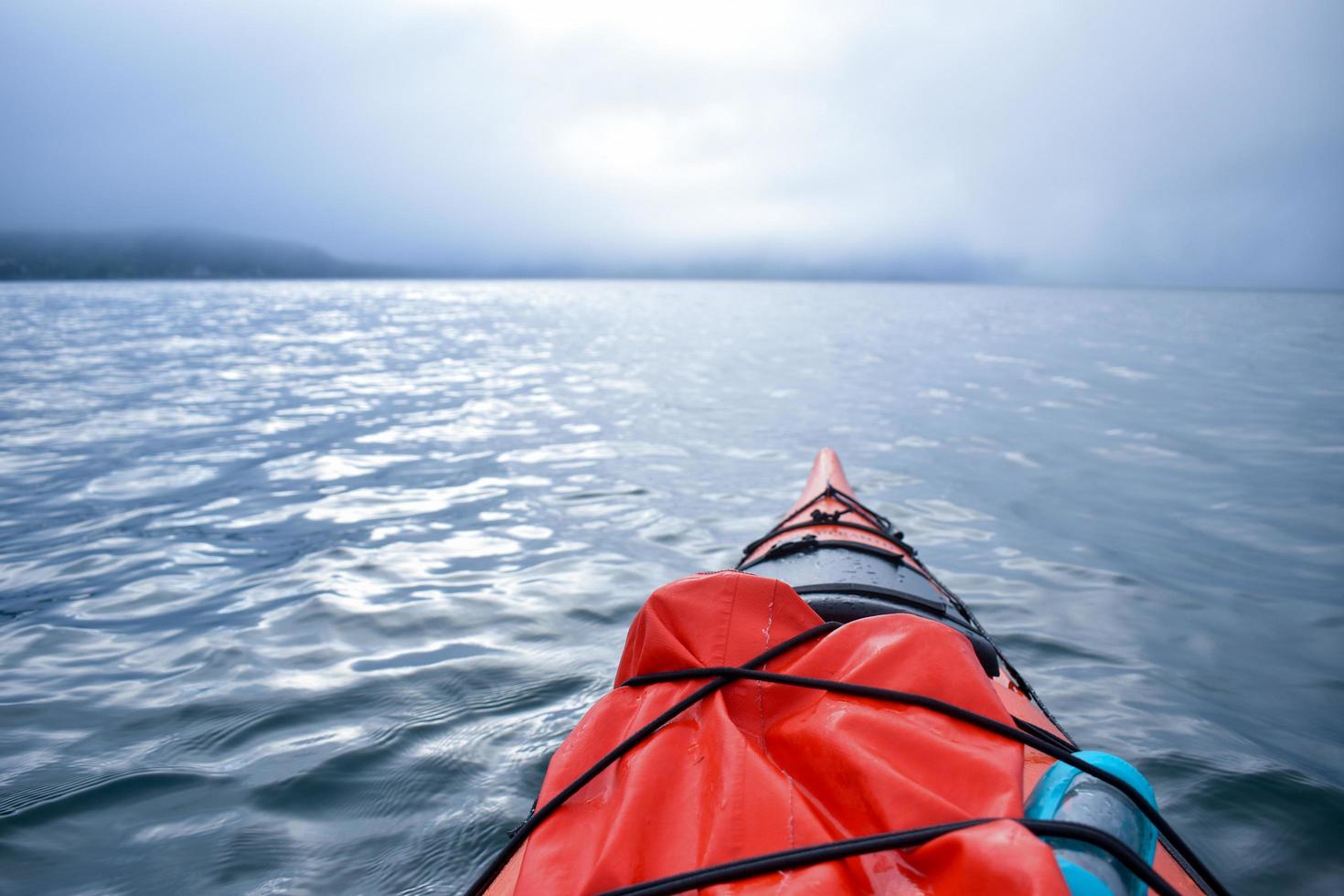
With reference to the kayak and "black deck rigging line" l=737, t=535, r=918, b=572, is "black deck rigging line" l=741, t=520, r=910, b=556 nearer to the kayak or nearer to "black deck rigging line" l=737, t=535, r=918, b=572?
"black deck rigging line" l=737, t=535, r=918, b=572

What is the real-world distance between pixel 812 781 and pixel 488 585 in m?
3.97

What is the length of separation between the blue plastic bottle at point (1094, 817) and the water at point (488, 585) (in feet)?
5.23

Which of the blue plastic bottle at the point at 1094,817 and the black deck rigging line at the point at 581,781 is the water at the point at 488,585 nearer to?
the black deck rigging line at the point at 581,781

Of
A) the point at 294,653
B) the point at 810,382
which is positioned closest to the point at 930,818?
the point at 294,653

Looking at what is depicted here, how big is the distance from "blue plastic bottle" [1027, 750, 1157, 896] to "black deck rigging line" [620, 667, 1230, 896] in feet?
0.07

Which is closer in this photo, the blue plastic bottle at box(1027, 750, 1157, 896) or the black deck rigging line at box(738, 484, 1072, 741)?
the blue plastic bottle at box(1027, 750, 1157, 896)

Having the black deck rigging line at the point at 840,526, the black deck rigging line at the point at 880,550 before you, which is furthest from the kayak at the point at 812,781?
the black deck rigging line at the point at 840,526

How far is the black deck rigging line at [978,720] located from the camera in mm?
1697

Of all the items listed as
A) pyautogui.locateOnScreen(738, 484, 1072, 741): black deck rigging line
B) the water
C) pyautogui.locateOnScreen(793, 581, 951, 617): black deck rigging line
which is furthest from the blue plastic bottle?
the water

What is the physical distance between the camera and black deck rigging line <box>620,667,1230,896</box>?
5.57 feet

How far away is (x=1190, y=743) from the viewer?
3.54m

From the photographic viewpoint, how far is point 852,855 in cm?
147

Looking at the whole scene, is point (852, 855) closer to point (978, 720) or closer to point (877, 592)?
point (978, 720)

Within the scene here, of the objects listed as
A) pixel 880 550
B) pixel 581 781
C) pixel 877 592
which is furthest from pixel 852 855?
pixel 880 550
